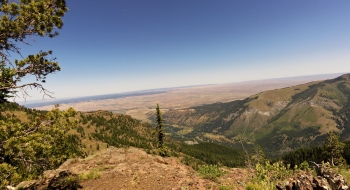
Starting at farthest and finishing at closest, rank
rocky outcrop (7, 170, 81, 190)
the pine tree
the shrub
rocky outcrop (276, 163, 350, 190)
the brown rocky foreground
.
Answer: the pine tree, the shrub, rocky outcrop (7, 170, 81, 190), the brown rocky foreground, rocky outcrop (276, 163, 350, 190)

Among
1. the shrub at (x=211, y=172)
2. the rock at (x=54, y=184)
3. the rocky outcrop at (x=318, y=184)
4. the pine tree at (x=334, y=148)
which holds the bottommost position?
the pine tree at (x=334, y=148)

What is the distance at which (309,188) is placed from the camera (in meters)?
9.13

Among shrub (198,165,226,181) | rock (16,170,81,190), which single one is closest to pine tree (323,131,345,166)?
shrub (198,165,226,181)

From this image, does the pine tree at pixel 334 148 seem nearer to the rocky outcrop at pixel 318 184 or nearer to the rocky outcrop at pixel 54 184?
the rocky outcrop at pixel 318 184

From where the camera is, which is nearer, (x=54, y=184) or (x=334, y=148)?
(x=54, y=184)

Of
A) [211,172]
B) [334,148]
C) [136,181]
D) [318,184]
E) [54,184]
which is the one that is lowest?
[334,148]

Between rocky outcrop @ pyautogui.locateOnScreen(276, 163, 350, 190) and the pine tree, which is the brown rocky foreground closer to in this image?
rocky outcrop @ pyautogui.locateOnScreen(276, 163, 350, 190)

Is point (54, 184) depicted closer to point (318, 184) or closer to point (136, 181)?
point (136, 181)

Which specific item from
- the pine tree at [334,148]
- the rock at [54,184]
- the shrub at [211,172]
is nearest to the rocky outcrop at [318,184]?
the shrub at [211,172]

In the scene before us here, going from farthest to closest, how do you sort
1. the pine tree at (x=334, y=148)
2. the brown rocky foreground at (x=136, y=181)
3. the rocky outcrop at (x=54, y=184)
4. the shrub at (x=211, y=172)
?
the pine tree at (x=334, y=148) < the shrub at (x=211, y=172) < the rocky outcrop at (x=54, y=184) < the brown rocky foreground at (x=136, y=181)

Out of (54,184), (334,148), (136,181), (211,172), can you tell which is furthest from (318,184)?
(334,148)

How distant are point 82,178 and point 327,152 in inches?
3070

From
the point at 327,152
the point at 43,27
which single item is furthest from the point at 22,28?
the point at 327,152

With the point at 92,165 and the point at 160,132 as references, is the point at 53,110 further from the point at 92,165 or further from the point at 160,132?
the point at 160,132
